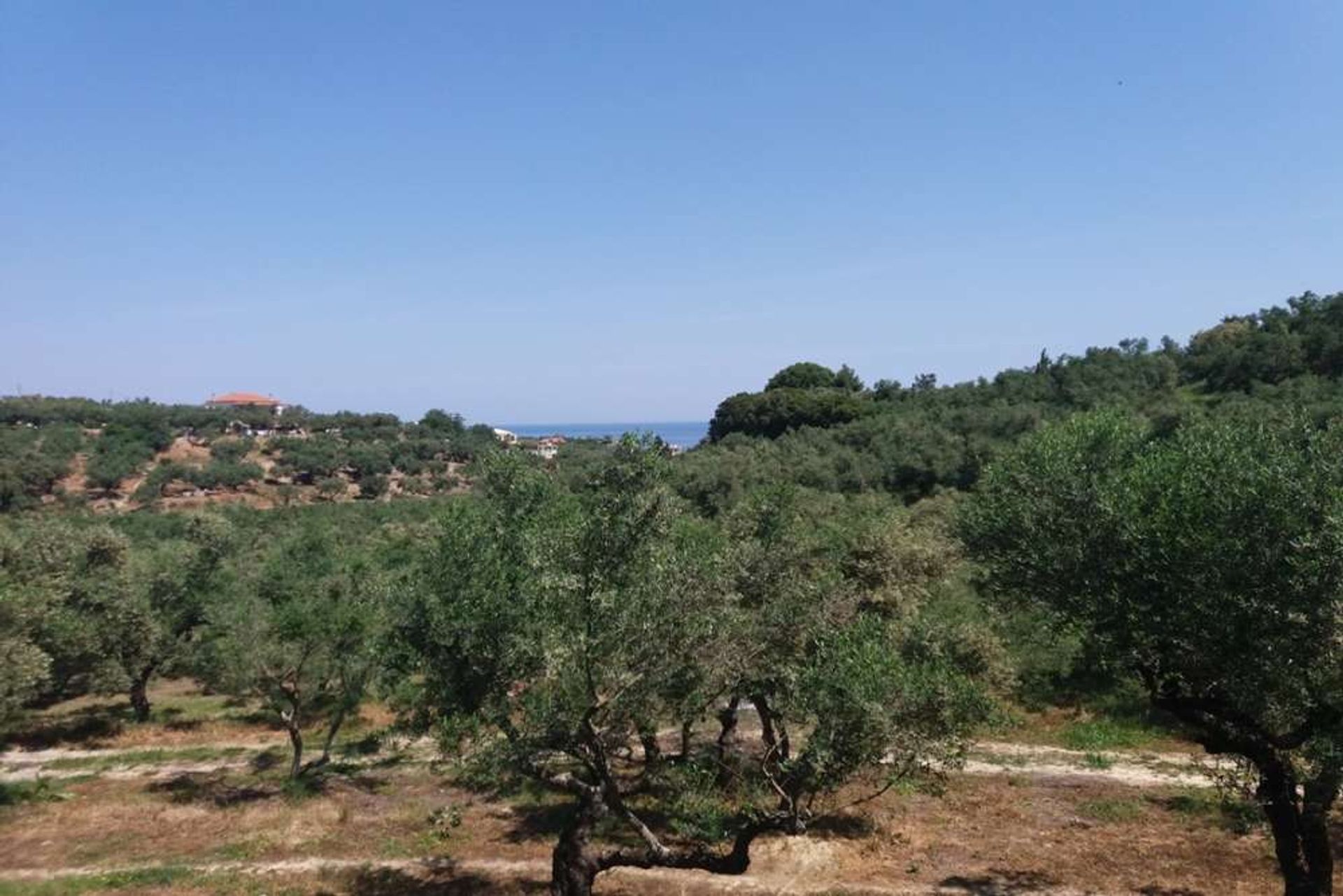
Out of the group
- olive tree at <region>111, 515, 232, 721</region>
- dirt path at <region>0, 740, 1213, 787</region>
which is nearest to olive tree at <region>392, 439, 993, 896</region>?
dirt path at <region>0, 740, 1213, 787</region>

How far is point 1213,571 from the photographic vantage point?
623 inches

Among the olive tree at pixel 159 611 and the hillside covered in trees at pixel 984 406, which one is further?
the hillside covered in trees at pixel 984 406

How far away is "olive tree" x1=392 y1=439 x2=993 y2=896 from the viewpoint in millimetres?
17344

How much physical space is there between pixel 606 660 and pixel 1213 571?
38.9 feet

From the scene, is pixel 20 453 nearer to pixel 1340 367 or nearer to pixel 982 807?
pixel 982 807

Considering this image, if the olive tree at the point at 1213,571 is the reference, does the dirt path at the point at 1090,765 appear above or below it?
below

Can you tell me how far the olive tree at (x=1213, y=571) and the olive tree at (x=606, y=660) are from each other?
3.44 meters

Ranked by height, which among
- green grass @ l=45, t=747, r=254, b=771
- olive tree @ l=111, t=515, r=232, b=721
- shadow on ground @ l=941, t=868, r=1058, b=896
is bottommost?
green grass @ l=45, t=747, r=254, b=771

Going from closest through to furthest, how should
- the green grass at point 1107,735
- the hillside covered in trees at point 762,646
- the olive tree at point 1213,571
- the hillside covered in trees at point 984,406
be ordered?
1. the olive tree at point 1213,571
2. the hillside covered in trees at point 762,646
3. the green grass at point 1107,735
4. the hillside covered in trees at point 984,406

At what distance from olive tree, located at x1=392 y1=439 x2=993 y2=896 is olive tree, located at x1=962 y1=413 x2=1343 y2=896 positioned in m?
3.44

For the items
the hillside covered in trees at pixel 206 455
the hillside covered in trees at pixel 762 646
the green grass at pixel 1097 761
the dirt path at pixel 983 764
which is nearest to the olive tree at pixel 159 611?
the hillside covered in trees at pixel 762 646

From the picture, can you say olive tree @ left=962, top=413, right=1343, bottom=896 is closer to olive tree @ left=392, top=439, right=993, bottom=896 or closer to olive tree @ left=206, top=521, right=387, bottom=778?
olive tree @ left=392, top=439, right=993, bottom=896

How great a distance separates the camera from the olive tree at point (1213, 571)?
15.2 m

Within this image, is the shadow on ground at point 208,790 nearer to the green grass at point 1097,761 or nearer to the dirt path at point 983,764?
the dirt path at point 983,764
